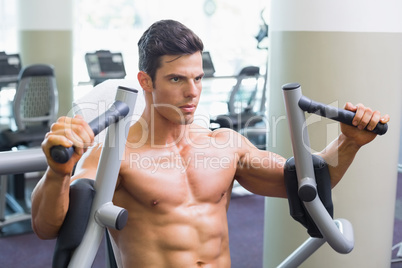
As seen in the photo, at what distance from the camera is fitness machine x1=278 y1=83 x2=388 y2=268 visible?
1.22 m

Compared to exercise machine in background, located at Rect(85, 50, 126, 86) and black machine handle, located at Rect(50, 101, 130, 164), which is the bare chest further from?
exercise machine in background, located at Rect(85, 50, 126, 86)

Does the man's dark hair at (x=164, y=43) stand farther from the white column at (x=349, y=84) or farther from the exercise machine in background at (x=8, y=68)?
the exercise machine in background at (x=8, y=68)

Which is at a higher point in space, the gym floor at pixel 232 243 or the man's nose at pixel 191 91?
the man's nose at pixel 191 91

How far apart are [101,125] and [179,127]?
1.49 ft

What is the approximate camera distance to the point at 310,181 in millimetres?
1320

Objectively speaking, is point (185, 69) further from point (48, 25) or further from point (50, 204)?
point (48, 25)

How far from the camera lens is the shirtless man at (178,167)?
1.36m

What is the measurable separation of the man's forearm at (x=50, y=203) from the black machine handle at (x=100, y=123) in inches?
3.8

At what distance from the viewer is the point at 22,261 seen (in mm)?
3059

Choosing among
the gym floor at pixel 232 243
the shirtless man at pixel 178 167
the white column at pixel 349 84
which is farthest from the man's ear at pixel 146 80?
the gym floor at pixel 232 243

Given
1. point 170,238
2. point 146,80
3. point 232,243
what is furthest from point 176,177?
point 232,243

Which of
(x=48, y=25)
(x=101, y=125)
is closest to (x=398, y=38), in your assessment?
(x=101, y=125)

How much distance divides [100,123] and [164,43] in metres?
0.38

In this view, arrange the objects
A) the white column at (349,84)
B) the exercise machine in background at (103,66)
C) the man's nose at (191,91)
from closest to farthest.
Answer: the man's nose at (191,91) → the white column at (349,84) → the exercise machine in background at (103,66)
